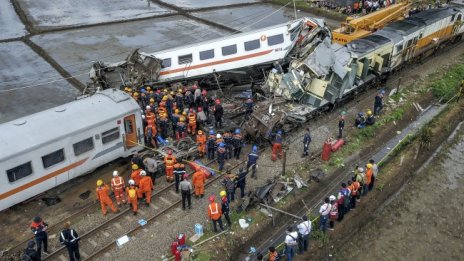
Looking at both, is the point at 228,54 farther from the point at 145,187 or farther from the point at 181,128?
the point at 145,187

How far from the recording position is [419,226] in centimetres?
1447

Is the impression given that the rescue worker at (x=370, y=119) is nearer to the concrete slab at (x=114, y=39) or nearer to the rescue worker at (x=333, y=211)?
the rescue worker at (x=333, y=211)

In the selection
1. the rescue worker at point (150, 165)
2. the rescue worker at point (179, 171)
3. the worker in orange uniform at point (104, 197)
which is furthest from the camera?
the rescue worker at point (150, 165)

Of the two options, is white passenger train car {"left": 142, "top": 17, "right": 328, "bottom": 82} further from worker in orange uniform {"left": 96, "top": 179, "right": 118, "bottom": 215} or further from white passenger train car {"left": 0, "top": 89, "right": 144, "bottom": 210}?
worker in orange uniform {"left": 96, "top": 179, "right": 118, "bottom": 215}

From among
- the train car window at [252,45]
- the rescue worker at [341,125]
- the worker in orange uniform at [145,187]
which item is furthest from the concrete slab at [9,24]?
the rescue worker at [341,125]

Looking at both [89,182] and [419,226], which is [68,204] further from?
[419,226]

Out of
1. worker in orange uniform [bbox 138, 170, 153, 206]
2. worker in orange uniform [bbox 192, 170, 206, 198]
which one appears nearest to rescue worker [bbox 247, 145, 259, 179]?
worker in orange uniform [bbox 192, 170, 206, 198]

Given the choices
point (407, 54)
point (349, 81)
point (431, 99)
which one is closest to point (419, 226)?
point (349, 81)

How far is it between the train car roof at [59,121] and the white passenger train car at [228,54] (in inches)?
218

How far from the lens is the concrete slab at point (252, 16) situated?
120 ft

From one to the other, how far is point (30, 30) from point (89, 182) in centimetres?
2328

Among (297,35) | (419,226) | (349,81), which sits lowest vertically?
(419,226)

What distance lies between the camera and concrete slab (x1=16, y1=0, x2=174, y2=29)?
36938 millimetres

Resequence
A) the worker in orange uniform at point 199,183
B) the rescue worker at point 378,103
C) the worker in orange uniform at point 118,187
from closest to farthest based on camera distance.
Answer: the worker in orange uniform at point 118,187 < the worker in orange uniform at point 199,183 < the rescue worker at point 378,103
